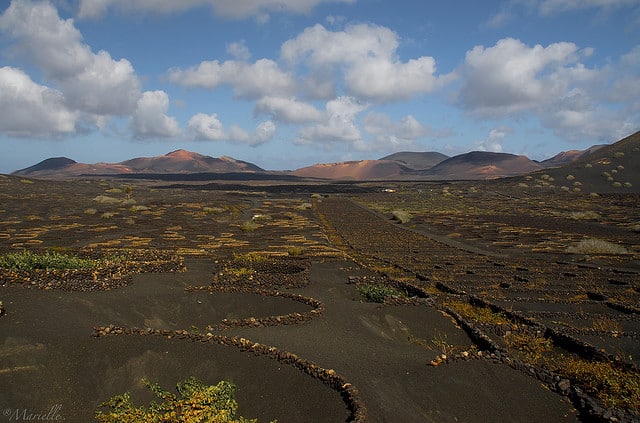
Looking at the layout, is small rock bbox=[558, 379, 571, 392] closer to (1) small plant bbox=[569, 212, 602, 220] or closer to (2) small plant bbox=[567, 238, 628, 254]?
(2) small plant bbox=[567, 238, 628, 254]

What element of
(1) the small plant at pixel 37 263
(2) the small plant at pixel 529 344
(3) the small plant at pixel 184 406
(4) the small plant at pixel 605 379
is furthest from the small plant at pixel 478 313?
(1) the small plant at pixel 37 263

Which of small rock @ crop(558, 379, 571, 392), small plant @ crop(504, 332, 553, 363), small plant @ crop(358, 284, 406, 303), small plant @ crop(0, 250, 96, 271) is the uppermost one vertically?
small plant @ crop(0, 250, 96, 271)

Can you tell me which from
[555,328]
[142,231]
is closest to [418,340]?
[555,328]

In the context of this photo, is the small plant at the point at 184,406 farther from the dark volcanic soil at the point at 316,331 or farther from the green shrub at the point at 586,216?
the green shrub at the point at 586,216

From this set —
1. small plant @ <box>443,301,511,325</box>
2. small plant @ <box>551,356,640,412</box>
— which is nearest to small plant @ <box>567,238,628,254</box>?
small plant @ <box>443,301,511,325</box>

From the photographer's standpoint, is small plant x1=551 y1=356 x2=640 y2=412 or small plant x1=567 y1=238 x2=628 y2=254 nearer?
small plant x1=551 y1=356 x2=640 y2=412

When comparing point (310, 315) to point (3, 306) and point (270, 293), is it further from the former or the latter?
point (3, 306)
